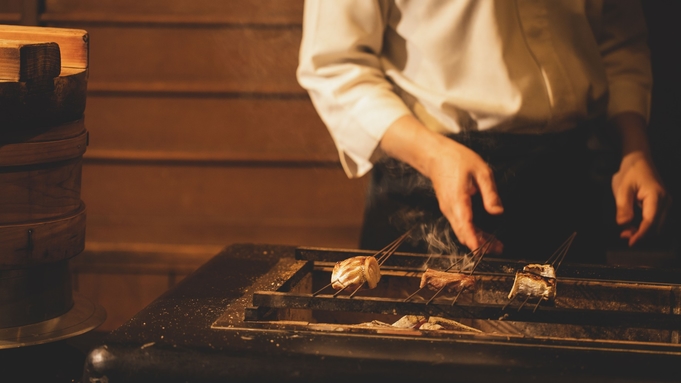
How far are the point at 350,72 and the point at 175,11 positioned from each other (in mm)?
1957

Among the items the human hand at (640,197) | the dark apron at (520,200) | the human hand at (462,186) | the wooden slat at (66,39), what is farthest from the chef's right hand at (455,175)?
the wooden slat at (66,39)

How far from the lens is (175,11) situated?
11.3ft

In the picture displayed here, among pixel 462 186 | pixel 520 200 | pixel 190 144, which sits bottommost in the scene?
pixel 190 144

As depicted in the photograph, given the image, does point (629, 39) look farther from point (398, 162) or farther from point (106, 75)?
point (106, 75)

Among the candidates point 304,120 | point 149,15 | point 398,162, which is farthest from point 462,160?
point 149,15

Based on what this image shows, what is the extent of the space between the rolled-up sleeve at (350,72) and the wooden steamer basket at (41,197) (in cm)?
64

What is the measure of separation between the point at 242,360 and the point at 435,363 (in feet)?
0.93

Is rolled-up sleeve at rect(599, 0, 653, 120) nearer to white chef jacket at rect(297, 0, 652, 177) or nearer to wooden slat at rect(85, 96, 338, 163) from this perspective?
white chef jacket at rect(297, 0, 652, 177)

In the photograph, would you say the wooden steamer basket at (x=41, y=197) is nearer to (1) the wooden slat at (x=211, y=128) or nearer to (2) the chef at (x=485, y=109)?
(2) the chef at (x=485, y=109)

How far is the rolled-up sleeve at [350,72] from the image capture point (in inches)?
69.0

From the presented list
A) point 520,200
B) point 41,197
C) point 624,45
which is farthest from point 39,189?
point 624,45

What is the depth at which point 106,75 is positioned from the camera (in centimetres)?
350

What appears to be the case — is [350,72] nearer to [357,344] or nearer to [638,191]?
[638,191]

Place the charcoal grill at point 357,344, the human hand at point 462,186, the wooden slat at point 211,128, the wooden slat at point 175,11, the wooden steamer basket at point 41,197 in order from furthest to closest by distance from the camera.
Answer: the wooden slat at point 211,128
the wooden slat at point 175,11
the human hand at point 462,186
the wooden steamer basket at point 41,197
the charcoal grill at point 357,344
